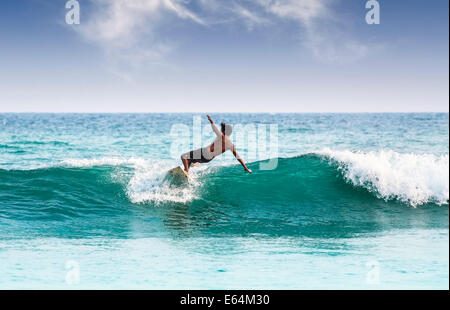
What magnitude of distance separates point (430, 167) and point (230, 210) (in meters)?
5.77

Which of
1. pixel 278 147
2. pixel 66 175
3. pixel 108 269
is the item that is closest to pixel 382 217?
pixel 108 269

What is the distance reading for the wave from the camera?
10.2 metres

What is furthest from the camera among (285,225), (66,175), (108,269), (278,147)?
(278,147)

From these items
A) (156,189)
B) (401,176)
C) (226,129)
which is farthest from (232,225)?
(401,176)

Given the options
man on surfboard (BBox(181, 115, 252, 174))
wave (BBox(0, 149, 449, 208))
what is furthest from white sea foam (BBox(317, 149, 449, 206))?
man on surfboard (BBox(181, 115, 252, 174))

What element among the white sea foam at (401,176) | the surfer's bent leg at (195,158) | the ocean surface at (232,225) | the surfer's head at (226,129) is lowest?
Result: the ocean surface at (232,225)

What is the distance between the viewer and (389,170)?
1105 cm

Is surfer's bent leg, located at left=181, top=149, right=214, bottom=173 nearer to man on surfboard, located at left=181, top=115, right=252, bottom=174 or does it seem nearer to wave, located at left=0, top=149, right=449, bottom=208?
man on surfboard, located at left=181, top=115, right=252, bottom=174

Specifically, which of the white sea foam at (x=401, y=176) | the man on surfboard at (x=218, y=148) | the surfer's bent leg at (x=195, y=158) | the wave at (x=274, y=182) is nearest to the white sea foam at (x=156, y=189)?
the wave at (x=274, y=182)

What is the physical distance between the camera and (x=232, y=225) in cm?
838

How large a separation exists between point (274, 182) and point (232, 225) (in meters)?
3.79

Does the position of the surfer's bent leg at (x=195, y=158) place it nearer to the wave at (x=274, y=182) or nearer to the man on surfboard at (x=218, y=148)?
the man on surfboard at (x=218, y=148)

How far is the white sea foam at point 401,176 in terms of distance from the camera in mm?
9938
